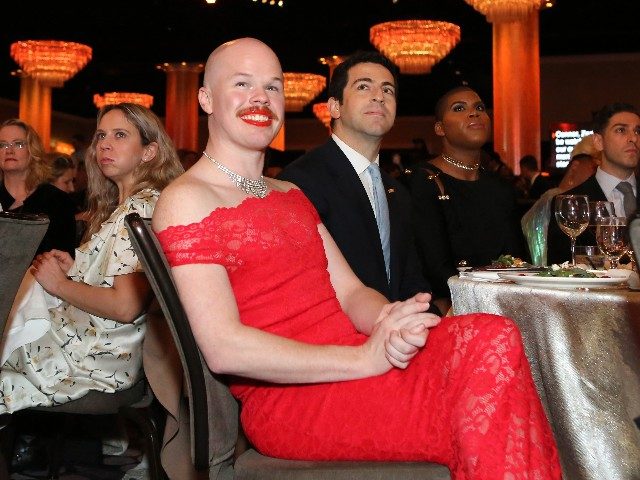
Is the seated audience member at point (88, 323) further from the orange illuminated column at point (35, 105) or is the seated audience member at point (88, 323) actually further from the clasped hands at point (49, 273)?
the orange illuminated column at point (35, 105)

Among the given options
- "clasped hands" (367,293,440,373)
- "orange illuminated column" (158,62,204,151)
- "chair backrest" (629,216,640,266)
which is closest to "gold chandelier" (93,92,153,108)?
"orange illuminated column" (158,62,204,151)

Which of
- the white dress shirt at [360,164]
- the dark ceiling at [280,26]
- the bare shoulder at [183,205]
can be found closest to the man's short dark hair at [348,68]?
the white dress shirt at [360,164]

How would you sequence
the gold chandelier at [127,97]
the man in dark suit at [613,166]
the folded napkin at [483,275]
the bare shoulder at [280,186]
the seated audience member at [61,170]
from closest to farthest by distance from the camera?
the bare shoulder at [280,186], the folded napkin at [483,275], the man in dark suit at [613,166], the seated audience member at [61,170], the gold chandelier at [127,97]

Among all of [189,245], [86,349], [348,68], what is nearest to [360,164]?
[348,68]

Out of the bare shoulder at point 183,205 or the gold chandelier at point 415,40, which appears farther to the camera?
the gold chandelier at point 415,40

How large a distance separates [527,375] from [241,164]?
853 millimetres

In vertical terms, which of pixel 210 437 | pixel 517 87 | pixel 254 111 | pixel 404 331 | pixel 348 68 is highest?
pixel 517 87

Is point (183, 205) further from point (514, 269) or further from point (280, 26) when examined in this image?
point (280, 26)

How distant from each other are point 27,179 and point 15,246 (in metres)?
2.91

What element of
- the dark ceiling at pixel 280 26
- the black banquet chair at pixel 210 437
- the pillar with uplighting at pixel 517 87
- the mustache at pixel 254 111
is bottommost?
the black banquet chair at pixel 210 437

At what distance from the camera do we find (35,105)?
19406 mm

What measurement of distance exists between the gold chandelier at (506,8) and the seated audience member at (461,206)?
558 centimetres

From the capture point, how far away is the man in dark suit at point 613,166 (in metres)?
3.67

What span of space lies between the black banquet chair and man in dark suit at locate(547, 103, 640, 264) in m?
2.12
